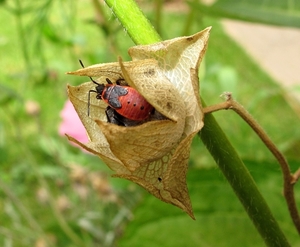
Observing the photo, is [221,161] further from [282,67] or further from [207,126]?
[282,67]

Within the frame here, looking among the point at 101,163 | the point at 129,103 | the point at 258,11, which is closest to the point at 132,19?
the point at 129,103

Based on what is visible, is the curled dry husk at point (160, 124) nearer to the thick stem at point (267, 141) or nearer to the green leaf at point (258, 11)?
the thick stem at point (267, 141)

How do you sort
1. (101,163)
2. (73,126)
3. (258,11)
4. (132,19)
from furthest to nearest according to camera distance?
(101,163)
(73,126)
(258,11)
(132,19)

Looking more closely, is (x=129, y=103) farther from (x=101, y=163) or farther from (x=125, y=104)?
(x=101, y=163)

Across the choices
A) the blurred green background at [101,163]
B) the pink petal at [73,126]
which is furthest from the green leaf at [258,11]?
the pink petal at [73,126]

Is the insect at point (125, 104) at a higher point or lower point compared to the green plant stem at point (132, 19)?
lower

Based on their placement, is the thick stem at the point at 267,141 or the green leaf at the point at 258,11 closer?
the thick stem at the point at 267,141

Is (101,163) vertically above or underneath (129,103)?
underneath
